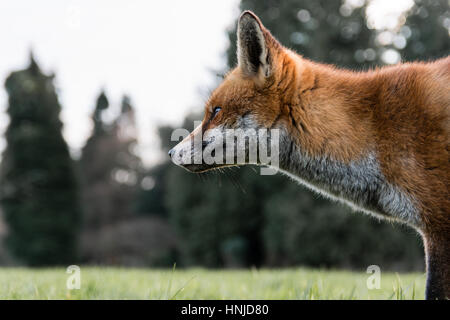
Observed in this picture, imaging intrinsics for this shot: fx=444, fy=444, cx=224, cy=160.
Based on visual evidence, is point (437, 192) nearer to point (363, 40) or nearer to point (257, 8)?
point (363, 40)

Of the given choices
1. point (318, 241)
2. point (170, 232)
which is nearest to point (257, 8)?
point (318, 241)

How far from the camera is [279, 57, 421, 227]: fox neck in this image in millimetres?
3035

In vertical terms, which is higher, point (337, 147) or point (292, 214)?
point (337, 147)

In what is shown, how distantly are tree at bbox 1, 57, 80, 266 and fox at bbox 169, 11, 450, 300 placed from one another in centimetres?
2334

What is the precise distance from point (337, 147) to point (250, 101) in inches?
29.2

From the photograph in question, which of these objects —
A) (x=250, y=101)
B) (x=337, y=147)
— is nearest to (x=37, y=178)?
(x=250, y=101)

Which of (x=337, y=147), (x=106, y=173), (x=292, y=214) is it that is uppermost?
(x=337, y=147)

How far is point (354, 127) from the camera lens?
3.12 m

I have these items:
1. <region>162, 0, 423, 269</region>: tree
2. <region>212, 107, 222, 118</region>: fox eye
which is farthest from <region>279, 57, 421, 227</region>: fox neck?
<region>162, 0, 423, 269</region>: tree

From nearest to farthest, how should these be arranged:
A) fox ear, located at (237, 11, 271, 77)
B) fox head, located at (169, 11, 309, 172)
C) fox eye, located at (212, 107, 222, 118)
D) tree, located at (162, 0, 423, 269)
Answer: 1. fox ear, located at (237, 11, 271, 77)
2. fox head, located at (169, 11, 309, 172)
3. fox eye, located at (212, 107, 222, 118)
4. tree, located at (162, 0, 423, 269)

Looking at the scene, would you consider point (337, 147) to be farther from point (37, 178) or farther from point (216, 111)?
point (37, 178)

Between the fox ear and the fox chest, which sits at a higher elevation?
the fox ear

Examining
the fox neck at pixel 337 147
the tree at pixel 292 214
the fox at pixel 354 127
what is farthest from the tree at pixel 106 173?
the fox neck at pixel 337 147

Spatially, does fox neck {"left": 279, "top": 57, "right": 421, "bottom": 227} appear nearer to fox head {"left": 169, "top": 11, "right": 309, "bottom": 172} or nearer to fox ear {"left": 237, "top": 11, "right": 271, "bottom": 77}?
fox head {"left": 169, "top": 11, "right": 309, "bottom": 172}
